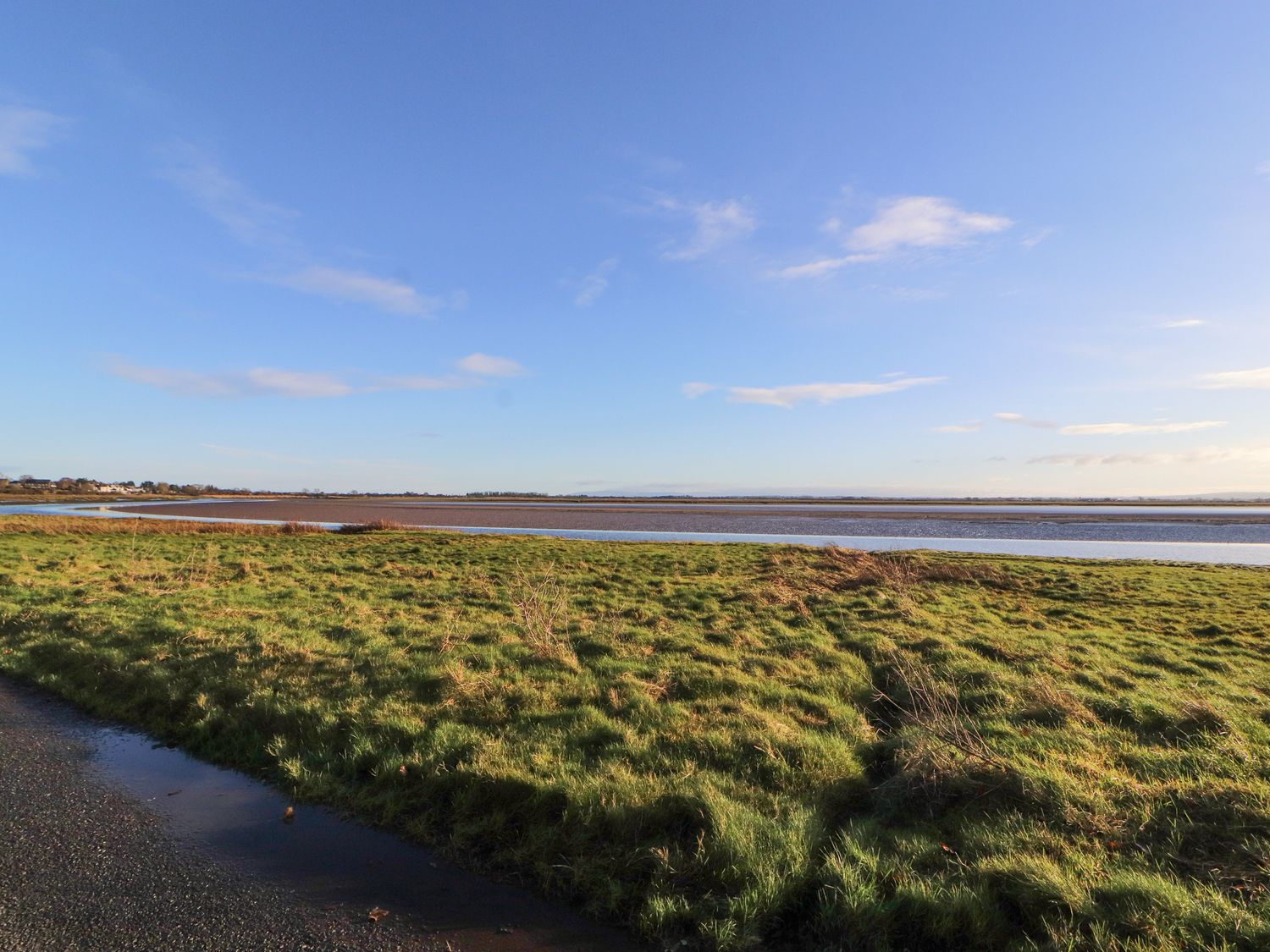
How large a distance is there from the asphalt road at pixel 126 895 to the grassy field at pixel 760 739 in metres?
1.21

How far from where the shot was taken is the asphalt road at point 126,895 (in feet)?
14.6

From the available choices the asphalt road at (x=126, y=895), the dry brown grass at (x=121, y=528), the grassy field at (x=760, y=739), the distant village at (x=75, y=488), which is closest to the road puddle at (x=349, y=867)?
the asphalt road at (x=126, y=895)

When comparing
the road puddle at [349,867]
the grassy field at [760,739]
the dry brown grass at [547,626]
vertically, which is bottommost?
the road puddle at [349,867]

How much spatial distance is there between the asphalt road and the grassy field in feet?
3.98

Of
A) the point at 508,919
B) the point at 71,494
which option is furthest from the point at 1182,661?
the point at 71,494

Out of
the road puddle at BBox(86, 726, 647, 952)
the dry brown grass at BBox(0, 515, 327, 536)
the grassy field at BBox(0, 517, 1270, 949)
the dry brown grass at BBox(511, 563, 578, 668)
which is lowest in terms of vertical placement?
the road puddle at BBox(86, 726, 647, 952)

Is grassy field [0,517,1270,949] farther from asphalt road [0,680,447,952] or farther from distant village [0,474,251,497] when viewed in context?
distant village [0,474,251,497]

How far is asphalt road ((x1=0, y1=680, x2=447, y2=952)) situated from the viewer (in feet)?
14.6

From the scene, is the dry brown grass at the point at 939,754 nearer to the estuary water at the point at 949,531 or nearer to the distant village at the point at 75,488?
the estuary water at the point at 949,531

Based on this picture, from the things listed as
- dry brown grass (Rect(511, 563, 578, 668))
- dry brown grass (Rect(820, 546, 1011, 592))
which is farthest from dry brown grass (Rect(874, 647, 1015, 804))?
dry brown grass (Rect(820, 546, 1011, 592))

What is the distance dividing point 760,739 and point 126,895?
6.05m

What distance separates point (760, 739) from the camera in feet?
24.2

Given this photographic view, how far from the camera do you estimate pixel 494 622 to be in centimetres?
1390

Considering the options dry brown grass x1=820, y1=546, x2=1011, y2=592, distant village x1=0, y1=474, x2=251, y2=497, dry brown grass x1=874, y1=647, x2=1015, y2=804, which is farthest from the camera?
distant village x1=0, y1=474, x2=251, y2=497
